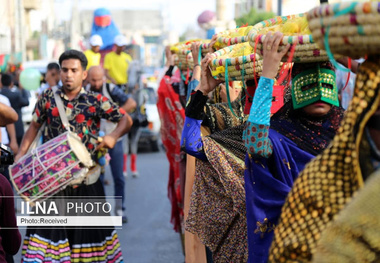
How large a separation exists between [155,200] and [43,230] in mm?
4739

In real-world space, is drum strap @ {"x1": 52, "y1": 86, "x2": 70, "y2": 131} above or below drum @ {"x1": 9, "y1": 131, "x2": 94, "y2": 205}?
above

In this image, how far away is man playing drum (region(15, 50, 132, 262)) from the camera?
587cm

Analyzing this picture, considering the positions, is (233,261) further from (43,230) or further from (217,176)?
(43,230)

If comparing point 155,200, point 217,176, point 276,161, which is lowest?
point 155,200

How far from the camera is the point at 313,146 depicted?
3293 millimetres

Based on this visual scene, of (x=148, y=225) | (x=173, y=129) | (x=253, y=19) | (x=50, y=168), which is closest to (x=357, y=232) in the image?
(x=50, y=168)

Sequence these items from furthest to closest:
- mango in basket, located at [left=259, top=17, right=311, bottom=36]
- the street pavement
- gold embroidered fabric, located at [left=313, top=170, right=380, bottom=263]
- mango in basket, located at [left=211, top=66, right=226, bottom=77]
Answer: the street pavement, mango in basket, located at [left=211, top=66, right=226, bottom=77], mango in basket, located at [left=259, top=17, right=311, bottom=36], gold embroidered fabric, located at [left=313, top=170, right=380, bottom=263]

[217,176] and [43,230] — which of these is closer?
[217,176]

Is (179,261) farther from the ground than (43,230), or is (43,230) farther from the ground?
(43,230)

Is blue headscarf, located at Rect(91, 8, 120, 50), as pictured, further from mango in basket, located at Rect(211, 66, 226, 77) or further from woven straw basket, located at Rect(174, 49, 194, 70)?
mango in basket, located at Rect(211, 66, 226, 77)

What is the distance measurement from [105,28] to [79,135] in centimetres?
885

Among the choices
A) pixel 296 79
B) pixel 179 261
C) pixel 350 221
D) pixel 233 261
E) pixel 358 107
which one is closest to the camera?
pixel 350 221

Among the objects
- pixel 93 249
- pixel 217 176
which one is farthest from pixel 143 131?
pixel 217 176

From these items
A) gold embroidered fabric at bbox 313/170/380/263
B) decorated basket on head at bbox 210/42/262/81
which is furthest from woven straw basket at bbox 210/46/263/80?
gold embroidered fabric at bbox 313/170/380/263
